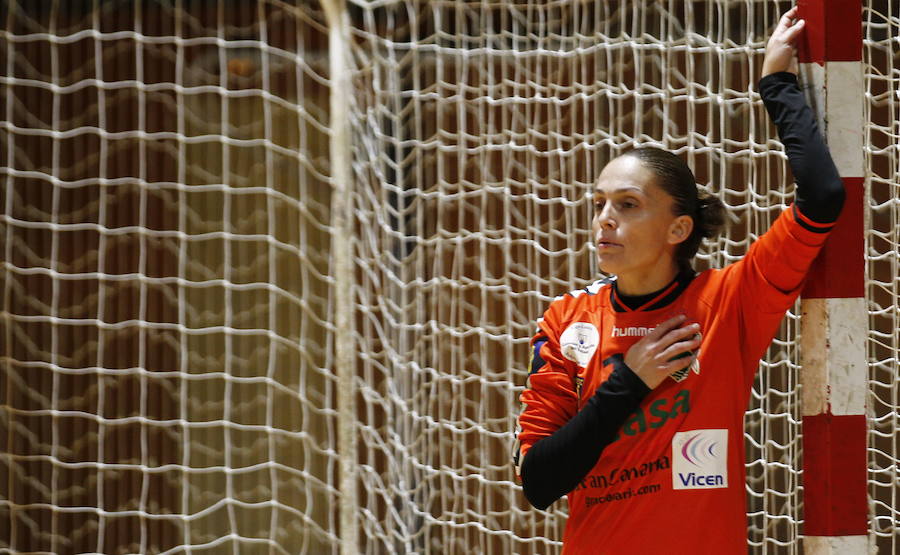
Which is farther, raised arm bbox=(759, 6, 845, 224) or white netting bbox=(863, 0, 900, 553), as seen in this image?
white netting bbox=(863, 0, 900, 553)

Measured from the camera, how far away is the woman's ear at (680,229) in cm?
146

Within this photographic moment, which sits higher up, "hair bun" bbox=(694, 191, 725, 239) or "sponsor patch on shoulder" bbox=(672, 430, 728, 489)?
"hair bun" bbox=(694, 191, 725, 239)

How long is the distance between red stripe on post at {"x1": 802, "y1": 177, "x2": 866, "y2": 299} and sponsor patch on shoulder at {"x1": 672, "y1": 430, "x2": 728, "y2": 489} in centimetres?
30

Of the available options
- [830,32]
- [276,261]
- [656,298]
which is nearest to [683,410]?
[656,298]

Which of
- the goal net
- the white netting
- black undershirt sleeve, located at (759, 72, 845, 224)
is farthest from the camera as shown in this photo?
the goal net

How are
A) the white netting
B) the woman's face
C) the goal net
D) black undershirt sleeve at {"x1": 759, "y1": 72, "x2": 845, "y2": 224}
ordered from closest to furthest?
1. black undershirt sleeve at {"x1": 759, "y1": 72, "x2": 845, "y2": 224}
2. the woman's face
3. the white netting
4. the goal net

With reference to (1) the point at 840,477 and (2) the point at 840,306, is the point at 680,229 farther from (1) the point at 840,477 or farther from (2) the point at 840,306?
(1) the point at 840,477

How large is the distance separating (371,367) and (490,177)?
0.74 metres

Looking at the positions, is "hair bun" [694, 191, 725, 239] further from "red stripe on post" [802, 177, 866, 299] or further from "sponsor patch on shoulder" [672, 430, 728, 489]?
"sponsor patch on shoulder" [672, 430, 728, 489]

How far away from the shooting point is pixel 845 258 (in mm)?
1451

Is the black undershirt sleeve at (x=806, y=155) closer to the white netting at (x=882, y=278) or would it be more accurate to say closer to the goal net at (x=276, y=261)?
the white netting at (x=882, y=278)

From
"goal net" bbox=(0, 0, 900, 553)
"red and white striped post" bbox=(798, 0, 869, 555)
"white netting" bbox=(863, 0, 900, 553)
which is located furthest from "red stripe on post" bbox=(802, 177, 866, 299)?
"goal net" bbox=(0, 0, 900, 553)

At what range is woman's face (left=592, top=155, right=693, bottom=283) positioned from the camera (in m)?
1.44

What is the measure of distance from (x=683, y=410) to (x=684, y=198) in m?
0.34
